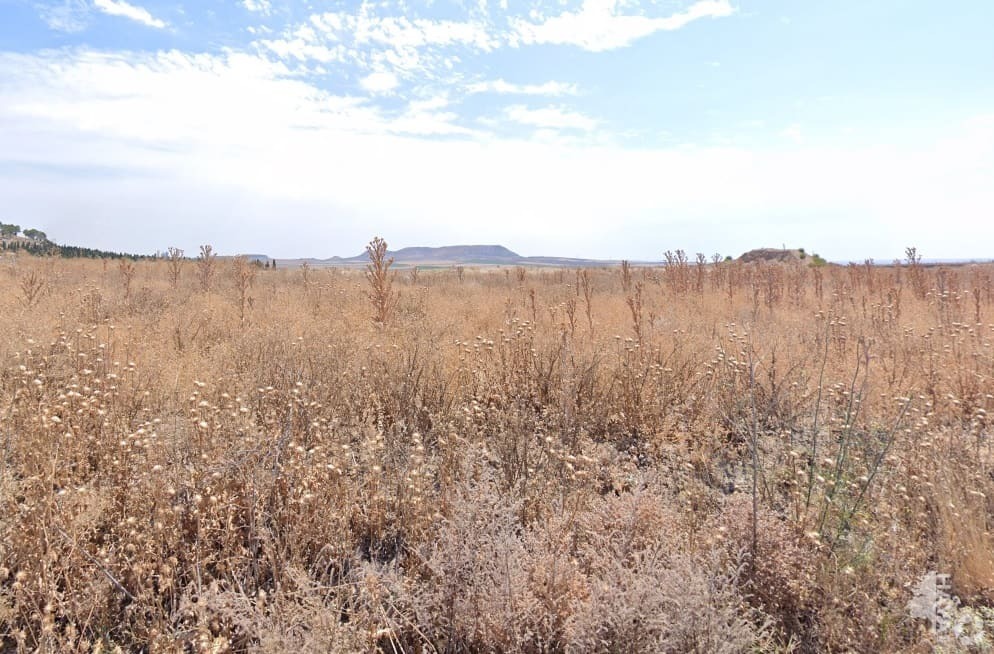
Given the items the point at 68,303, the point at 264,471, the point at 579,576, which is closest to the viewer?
the point at 579,576

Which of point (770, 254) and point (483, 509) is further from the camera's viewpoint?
point (770, 254)

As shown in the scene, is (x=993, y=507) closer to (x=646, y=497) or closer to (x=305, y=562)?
(x=646, y=497)

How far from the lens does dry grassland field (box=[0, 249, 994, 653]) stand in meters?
1.87

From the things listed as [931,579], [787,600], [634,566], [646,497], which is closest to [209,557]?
[634,566]

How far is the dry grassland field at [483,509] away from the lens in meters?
1.87

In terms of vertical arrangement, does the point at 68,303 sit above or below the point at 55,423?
above

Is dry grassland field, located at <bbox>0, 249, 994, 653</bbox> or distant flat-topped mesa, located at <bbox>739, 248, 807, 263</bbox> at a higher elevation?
distant flat-topped mesa, located at <bbox>739, 248, 807, 263</bbox>

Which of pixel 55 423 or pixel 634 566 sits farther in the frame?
pixel 55 423

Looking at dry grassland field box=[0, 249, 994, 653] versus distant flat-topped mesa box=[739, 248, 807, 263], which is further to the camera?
distant flat-topped mesa box=[739, 248, 807, 263]

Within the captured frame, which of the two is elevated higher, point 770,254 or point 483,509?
point 770,254

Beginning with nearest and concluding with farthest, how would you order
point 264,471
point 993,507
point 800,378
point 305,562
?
point 305,562, point 264,471, point 993,507, point 800,378

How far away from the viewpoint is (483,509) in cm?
218

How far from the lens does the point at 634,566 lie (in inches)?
A: 83.9

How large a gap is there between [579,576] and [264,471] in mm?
1643
